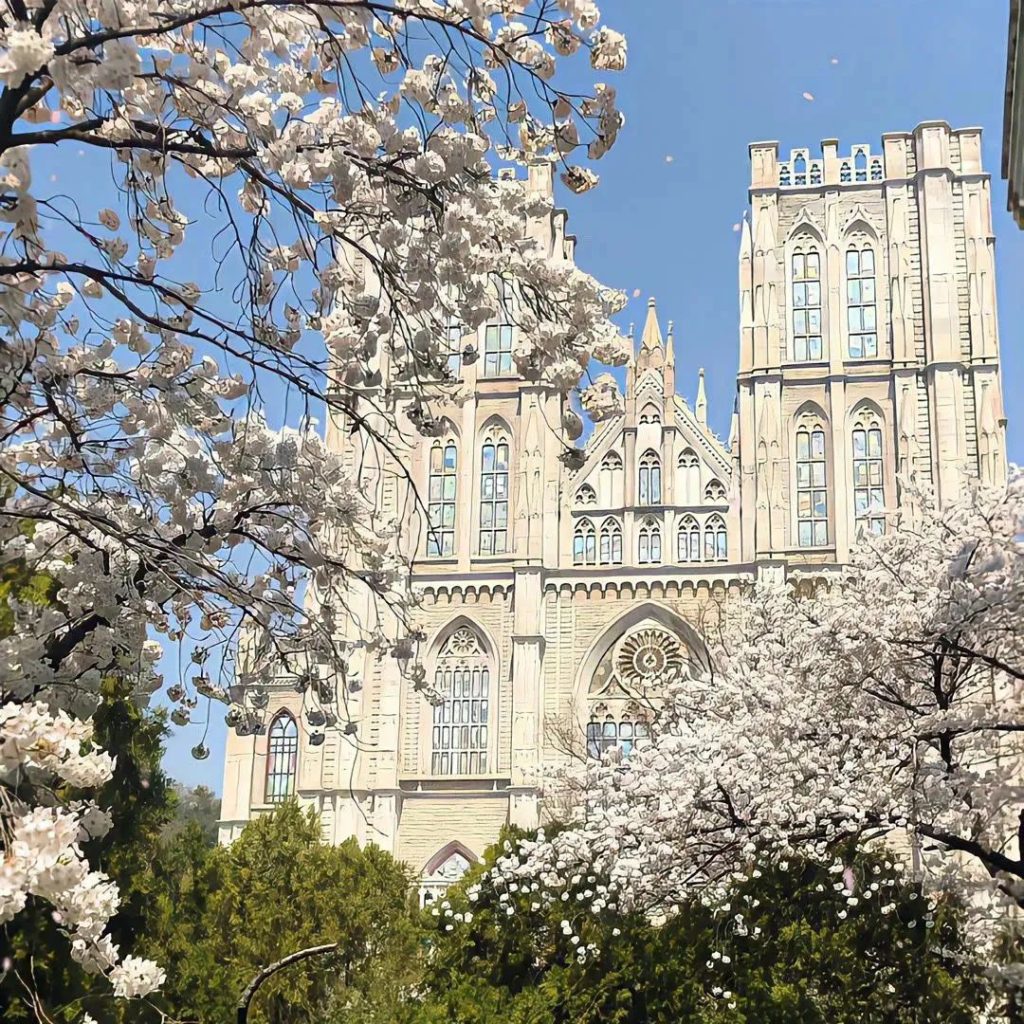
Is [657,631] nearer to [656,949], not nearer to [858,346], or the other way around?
[858,346]

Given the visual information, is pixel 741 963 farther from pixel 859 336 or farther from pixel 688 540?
pixel 859 336

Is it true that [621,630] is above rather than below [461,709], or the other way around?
above

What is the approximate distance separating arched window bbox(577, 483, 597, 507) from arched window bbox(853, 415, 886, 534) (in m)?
6.43

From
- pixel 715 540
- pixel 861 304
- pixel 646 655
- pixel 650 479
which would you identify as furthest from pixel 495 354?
pixel 861 304

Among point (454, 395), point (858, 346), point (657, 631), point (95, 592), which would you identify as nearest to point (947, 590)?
point (454, 395)

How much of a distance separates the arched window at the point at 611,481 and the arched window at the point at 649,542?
3.23 ft

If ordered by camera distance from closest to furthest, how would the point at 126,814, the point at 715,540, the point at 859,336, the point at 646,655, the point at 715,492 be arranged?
the point at 126,814, the point at 646,655, the point at 715,540, the point at 715,492, the point at 859,336

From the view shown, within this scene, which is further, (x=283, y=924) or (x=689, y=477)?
(x=689, y=477)

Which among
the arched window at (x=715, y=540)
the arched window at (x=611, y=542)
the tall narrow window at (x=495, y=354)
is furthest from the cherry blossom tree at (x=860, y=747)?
the tall narrow window at (x=495, y=354)

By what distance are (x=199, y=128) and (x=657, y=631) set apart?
2823 centimetres

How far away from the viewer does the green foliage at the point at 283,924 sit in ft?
54.3

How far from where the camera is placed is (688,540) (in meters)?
33.5

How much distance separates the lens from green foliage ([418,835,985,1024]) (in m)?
12.9

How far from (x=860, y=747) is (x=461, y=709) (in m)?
22.3
